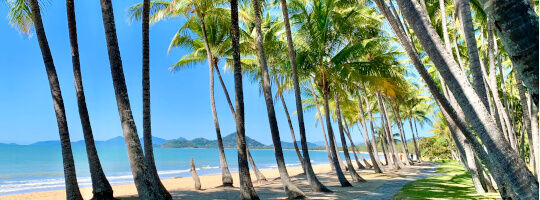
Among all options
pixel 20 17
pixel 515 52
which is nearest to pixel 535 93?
pixel 515 52

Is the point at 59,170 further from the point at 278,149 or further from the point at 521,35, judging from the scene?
the point at 521,35

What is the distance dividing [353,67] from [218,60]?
270 inches

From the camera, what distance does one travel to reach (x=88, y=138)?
9.15 m

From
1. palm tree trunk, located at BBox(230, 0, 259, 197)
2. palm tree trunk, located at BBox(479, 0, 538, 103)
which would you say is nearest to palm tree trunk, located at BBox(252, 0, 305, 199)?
palm tree trunk, located at BBox(230, 0, 259, 197)

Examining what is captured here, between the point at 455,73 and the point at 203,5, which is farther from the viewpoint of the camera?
the point at 203,5

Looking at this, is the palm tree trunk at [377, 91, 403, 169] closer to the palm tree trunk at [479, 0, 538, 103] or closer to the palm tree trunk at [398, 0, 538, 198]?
the palm tree trunk at [398, 0, 538, 198]

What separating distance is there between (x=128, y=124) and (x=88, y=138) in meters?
3.38

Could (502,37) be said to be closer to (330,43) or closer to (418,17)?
(418,17)

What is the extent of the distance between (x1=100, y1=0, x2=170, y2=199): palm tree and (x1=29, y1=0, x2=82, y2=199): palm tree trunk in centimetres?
340

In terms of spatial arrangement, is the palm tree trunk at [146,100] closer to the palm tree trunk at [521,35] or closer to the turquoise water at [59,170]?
the palm tree trunk at [521,35]

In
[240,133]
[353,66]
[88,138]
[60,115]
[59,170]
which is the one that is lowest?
[240,133]

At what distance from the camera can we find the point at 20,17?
36.3 feet

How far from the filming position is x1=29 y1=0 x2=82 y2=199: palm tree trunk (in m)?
8.84

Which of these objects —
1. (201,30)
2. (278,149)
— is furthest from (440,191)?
(201,30)
